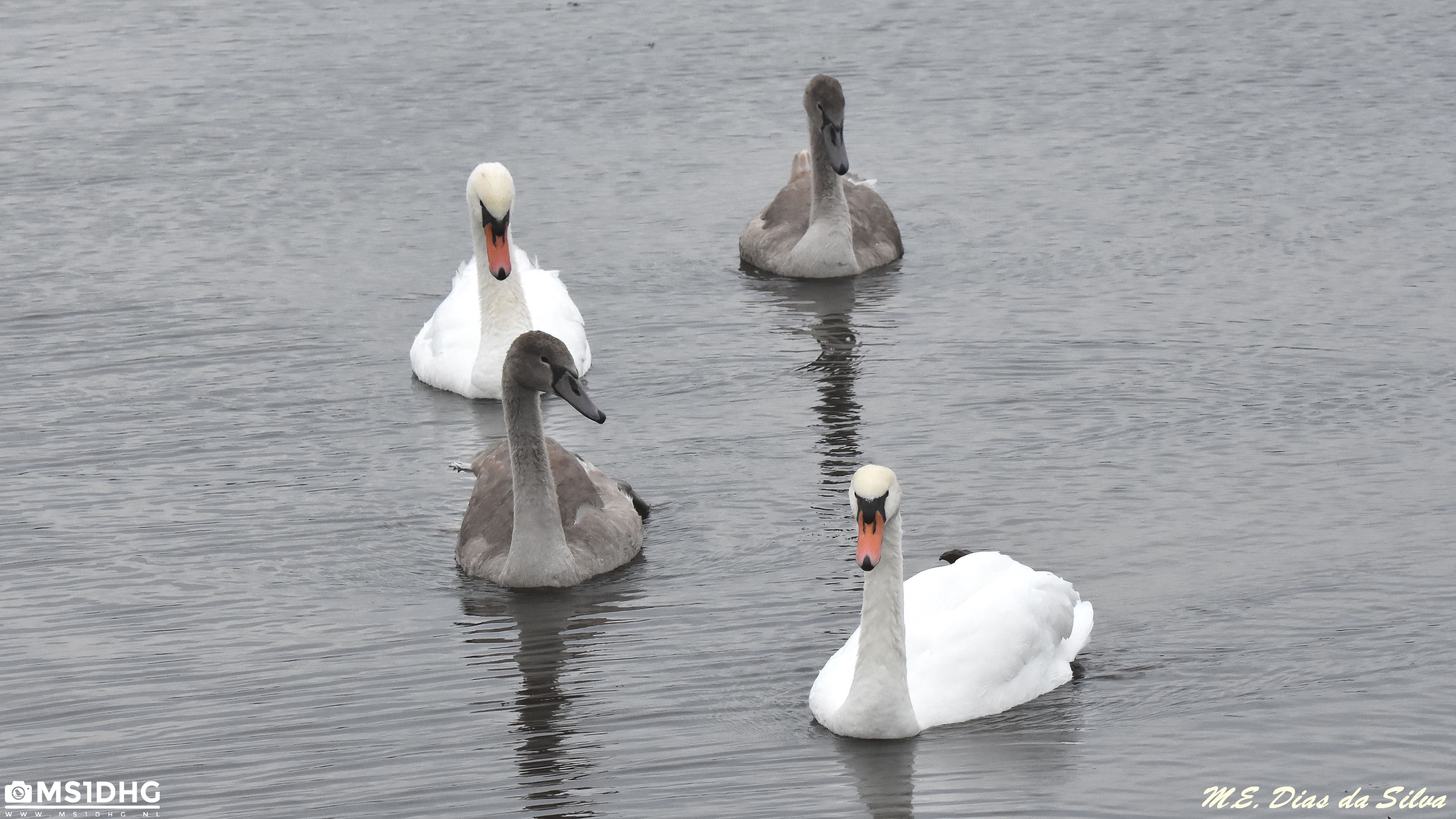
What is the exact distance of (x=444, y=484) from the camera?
1416 cm

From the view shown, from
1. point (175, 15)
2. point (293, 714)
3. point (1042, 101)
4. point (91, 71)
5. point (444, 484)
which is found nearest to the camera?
point (293, 714)

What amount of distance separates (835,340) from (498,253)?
2.88 metres

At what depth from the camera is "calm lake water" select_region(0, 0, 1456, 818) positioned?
33.7 feet

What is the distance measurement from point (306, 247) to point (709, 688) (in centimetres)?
1018

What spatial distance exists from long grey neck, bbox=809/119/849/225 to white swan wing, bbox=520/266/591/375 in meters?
2.84

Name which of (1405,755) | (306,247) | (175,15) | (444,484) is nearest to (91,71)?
(175,15)

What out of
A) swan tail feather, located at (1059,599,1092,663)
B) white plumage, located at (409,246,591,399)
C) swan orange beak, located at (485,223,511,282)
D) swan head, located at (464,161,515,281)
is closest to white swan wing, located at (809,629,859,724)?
swan tail feather, located at (1059,599,1092,663)

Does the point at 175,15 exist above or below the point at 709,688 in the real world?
above

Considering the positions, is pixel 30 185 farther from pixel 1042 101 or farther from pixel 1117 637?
pixel 1117 637

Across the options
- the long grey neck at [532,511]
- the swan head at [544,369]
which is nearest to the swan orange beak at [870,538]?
the long grey neck at [532,511]

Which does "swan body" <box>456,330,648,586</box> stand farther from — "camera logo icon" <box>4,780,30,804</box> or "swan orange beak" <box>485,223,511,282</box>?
A: "camera logo icon" <box>4,780,30,804</box>

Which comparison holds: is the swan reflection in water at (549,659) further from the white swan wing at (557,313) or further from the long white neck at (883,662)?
the white swan wing at (557,313)

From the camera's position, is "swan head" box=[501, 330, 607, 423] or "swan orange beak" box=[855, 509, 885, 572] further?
"swan head" box=[501, 330, 607, 423]

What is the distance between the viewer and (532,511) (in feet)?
40.4
